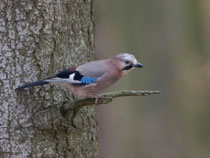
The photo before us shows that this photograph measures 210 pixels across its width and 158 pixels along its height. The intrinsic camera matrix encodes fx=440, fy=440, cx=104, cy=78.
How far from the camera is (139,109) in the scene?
400 inches

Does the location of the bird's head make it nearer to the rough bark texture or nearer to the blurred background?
the rough bark texture

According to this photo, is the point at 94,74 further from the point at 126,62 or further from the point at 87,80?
the point at 126,62

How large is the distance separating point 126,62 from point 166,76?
526 centimetres

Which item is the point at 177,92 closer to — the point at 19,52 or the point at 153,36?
the point at 153,36

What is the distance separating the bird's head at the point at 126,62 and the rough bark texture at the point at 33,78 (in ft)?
1.73

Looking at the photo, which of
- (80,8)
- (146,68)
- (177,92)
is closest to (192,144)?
(177,92)

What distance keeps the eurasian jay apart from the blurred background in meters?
4.07

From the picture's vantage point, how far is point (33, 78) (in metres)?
4.07

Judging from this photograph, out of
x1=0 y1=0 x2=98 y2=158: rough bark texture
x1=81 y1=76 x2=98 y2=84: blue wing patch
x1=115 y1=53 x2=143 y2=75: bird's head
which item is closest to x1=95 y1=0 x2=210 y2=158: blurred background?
x1=115 y1=53 x2=143 y2=75: bird's head

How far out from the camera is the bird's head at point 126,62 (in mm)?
4215

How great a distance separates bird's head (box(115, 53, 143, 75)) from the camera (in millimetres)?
4215

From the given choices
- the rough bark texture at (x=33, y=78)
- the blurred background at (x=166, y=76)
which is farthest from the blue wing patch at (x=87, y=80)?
the blurred background at (x=166, y=76)

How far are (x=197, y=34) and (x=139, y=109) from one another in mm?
2237

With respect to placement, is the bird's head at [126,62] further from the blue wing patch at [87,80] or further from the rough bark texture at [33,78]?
the rough bark texture at [33,78]
